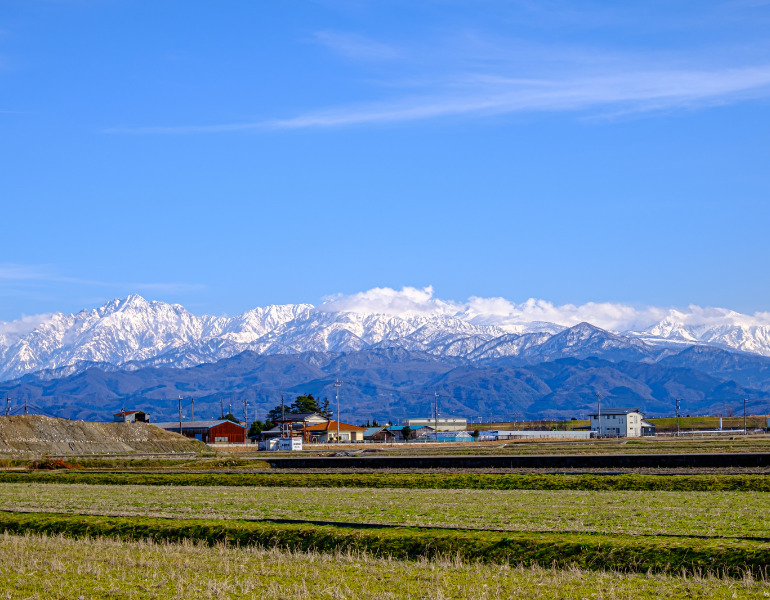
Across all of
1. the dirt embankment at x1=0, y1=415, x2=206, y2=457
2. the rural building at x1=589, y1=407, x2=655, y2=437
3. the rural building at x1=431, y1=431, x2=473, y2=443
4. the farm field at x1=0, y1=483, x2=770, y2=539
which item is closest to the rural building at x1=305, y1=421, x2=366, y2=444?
the rural building at x1=431, y1=431, x2=473, y2=443

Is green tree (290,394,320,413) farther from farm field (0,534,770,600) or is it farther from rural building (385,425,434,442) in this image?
farm field (0,534,770,600)

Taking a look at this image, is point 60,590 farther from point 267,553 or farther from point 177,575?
point 267,553

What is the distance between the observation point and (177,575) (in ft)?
59.6

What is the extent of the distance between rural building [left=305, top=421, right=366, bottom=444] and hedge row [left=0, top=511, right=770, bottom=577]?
5279 inches

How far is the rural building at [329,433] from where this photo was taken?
15988 centimetres

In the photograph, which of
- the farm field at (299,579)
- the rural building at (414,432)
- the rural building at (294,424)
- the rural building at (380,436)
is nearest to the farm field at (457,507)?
the farm field at (299,579)

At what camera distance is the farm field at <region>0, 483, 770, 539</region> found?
2275cm

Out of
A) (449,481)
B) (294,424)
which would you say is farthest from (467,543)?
(294,424)

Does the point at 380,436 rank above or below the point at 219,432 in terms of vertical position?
below

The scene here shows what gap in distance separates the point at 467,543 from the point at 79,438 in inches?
3215

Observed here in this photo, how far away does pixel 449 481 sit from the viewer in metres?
41.7

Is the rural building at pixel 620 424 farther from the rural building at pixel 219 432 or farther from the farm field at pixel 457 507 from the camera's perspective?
the farm field at pixel 457 507

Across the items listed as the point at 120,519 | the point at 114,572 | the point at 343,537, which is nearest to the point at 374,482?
the point at 120,519

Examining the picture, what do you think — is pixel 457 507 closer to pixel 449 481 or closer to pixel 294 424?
pixel 449 481
